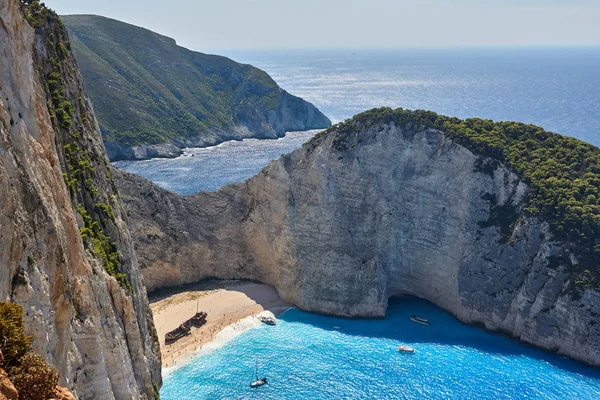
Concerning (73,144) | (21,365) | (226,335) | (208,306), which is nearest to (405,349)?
(226,335)

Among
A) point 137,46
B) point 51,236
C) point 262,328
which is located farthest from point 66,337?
point 137,46

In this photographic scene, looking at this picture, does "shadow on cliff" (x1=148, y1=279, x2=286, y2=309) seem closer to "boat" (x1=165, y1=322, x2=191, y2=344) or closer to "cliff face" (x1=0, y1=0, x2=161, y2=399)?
"boat" (x1=165, y1=322, x2=191, y2=344)

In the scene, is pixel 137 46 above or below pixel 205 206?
above

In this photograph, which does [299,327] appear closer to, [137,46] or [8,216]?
[8,216]

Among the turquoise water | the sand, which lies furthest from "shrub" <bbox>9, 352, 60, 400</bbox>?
the sand

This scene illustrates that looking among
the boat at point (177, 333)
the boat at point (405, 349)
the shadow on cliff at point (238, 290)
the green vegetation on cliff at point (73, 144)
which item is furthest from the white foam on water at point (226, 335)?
the green vegetation on cliff at point (73, 144)

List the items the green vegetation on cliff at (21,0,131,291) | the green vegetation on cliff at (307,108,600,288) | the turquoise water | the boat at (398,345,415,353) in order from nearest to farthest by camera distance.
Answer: the green vegetation on cliff at (21,0,131,291)
the turquoise water
the boat at (398,345,415,353)
the green vegetation on cliff at (307,108,600,288)

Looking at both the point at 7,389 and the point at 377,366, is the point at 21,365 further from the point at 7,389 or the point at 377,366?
the point at 377,366
